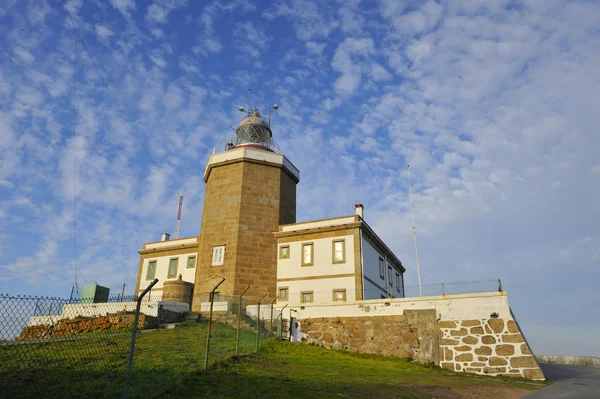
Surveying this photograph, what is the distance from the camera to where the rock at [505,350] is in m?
17.2

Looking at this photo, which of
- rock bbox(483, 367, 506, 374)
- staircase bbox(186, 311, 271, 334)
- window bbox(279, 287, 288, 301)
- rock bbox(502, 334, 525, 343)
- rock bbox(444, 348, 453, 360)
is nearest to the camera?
rock bbox(483, 367, 506, 374)

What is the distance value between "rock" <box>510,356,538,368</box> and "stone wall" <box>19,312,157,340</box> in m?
16.5

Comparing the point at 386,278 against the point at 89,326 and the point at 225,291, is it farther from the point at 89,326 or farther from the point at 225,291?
the point at 89,326

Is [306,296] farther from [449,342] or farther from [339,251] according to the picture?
[449,342]

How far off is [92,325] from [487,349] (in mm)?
18411

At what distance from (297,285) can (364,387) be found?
1632 centimetres

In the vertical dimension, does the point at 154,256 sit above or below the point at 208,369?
above

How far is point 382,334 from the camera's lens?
20266 millimetres

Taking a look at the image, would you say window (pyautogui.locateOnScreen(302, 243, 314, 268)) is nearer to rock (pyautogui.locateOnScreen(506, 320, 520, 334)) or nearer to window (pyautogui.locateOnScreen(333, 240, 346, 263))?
window (pyautogui.locateOnScreen(333, 240, 346, 263))

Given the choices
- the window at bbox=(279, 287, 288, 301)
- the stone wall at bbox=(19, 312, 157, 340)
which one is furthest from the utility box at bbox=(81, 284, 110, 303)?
the window at bbox=(279, 287, 288, 301)

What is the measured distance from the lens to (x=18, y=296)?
7121 millimetres

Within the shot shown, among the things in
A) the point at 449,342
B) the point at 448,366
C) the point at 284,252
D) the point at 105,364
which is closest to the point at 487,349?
the point at 449,342

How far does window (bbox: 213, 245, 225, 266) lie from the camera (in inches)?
1110

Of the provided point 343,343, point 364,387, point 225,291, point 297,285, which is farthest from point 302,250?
point 364,387
